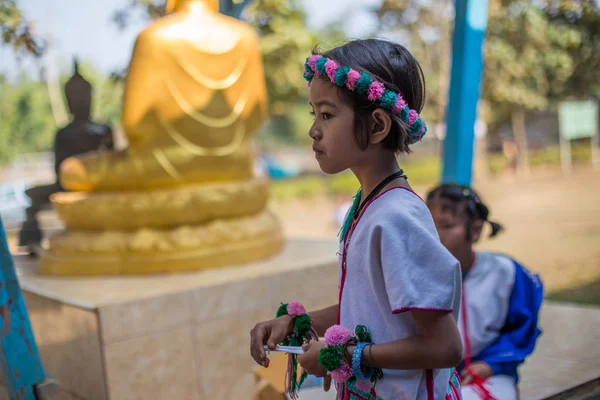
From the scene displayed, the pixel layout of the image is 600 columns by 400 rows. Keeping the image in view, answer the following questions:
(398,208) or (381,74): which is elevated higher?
(381,74)

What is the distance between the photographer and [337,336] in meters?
1.35

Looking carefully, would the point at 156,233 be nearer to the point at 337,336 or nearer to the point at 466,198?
the point at 466,198

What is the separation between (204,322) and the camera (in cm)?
353

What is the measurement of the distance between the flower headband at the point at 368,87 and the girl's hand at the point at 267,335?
50 centimetres

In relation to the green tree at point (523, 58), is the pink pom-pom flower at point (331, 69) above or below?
below

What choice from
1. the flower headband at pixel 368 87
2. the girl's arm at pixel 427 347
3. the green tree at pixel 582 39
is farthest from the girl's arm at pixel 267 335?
the green tree at pixel 582 39

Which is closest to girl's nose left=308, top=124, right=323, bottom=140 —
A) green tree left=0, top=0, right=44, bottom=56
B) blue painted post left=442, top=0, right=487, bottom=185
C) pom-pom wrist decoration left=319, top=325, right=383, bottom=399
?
pom-pom wrist decoration left=319, top=325, right=383, bottom=399

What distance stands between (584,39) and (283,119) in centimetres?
2460

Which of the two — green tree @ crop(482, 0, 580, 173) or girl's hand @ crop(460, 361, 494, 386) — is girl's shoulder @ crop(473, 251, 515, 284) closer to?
girl's hand @ crop(460, 361, 494, 386)

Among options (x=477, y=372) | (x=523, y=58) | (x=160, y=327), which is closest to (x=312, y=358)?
(x=477, y=372)

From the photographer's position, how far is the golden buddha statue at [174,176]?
4.25 metres

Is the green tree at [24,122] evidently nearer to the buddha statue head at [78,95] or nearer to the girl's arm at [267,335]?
the buddha statue head at [78,95]

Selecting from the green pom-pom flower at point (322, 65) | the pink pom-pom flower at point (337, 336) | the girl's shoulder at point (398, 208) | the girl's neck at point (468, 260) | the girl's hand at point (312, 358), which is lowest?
the girl's neck at point (468, 260)

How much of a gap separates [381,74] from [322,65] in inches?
4.8
